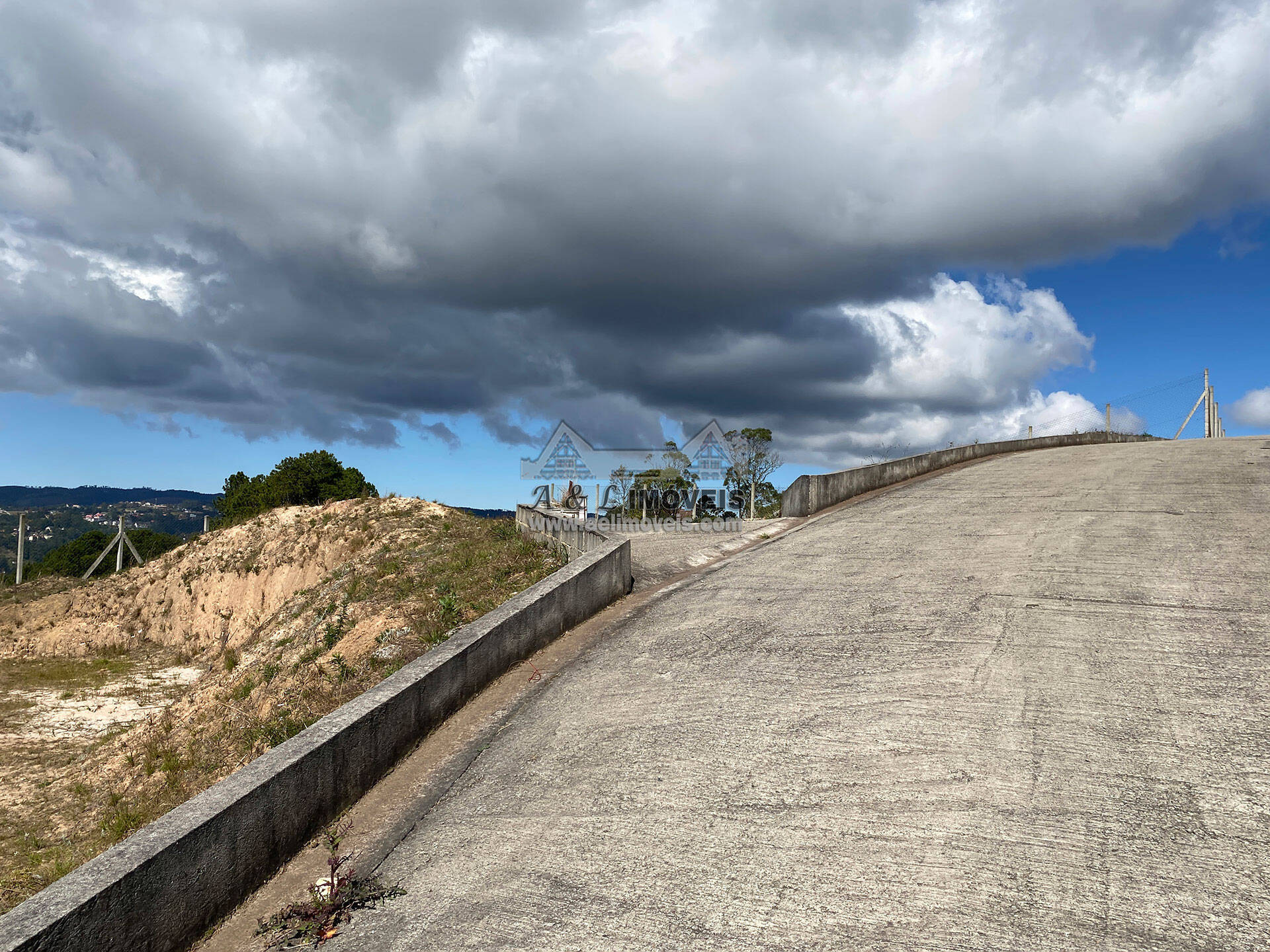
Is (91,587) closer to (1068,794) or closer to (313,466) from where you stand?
(313,466)

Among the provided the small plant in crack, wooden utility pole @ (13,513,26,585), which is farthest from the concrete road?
wooden utility pole @ (13,513,26,585)

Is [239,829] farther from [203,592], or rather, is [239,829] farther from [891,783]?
[203,592]

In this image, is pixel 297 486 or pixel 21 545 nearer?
pixel 21 545

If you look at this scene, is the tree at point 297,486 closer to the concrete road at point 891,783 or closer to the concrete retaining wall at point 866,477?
the concrete retaining wall at point 866,477

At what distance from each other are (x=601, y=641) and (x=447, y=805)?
2964 mm

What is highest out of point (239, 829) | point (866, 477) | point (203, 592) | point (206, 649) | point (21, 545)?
point (866, 477)

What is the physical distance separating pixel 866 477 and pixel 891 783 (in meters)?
13.0

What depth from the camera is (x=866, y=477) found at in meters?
16.3

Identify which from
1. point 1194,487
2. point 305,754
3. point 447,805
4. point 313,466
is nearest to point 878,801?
point 447,805

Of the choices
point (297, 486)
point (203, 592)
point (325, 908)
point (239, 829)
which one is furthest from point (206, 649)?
point (297, 486)

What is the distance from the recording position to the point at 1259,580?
270 inches

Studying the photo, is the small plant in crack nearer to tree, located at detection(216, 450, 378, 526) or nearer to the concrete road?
the concrete road

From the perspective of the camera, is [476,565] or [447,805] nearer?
[447,805]

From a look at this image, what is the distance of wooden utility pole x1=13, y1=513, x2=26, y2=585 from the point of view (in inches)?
1037
